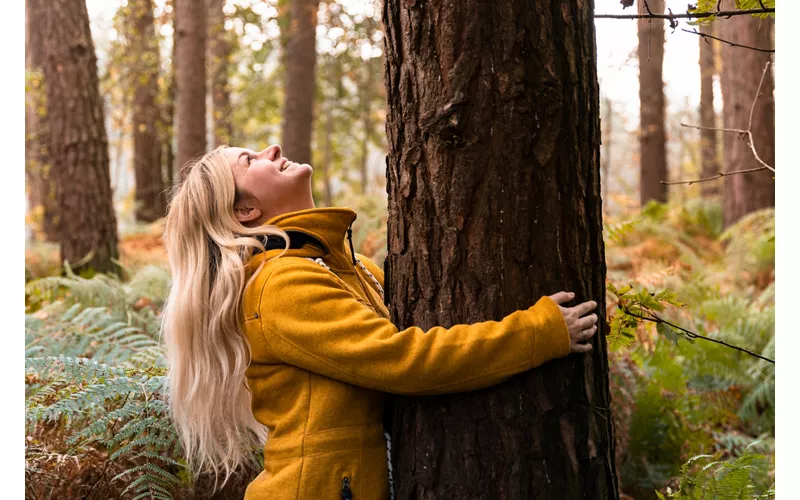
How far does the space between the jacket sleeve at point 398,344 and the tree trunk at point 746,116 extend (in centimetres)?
847

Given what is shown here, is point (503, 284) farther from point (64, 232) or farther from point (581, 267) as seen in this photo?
point (64, 232)

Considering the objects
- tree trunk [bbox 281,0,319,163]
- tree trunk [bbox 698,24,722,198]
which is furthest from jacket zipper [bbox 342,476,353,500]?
tree trunk [bbox 698,24,722,198]

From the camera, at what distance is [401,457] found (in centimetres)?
225

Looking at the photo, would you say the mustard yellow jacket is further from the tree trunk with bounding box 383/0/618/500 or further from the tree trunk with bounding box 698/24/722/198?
the tree trunk with bounding box 698/24/722/198

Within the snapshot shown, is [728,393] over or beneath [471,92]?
beneath

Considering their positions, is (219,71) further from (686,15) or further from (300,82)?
(686,15)

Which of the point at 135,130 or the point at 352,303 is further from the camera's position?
the point at 135,130

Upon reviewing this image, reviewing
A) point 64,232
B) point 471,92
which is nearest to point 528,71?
point 471,92

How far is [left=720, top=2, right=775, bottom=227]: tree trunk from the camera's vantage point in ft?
30.6

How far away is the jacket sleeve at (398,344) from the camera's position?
199cm

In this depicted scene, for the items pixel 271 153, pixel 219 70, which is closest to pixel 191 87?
pixel 271 153

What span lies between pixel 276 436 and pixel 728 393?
4.39 m

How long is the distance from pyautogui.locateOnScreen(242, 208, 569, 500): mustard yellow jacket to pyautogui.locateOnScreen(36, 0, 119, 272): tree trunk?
5.74 metres

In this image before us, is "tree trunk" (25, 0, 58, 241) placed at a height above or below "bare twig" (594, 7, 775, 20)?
above
